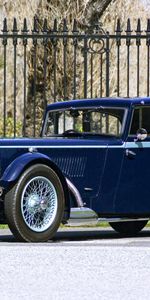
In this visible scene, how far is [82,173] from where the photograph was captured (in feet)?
39.9

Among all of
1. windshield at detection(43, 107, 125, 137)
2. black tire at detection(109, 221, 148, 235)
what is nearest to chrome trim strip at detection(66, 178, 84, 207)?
windshield at detection(43, 107, 125, 137)

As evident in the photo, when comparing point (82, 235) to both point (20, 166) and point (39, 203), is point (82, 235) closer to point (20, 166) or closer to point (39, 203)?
point (39, 203)

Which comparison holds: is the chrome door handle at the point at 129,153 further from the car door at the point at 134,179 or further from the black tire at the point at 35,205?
the black tire at the point at 35,205

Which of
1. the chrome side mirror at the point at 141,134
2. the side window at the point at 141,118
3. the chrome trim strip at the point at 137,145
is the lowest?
the chrome trim strip at the point at 137,145

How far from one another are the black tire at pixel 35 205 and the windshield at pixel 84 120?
120cm

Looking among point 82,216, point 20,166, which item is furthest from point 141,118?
point 20,166

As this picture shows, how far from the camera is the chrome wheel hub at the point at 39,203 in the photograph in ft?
38.0

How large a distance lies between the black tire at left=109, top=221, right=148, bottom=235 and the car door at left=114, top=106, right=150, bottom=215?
799mm

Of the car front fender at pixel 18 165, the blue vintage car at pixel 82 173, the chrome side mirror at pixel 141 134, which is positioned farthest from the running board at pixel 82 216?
the chrome side mirror at pixel 141 134

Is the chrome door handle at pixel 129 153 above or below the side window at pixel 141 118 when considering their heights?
below
